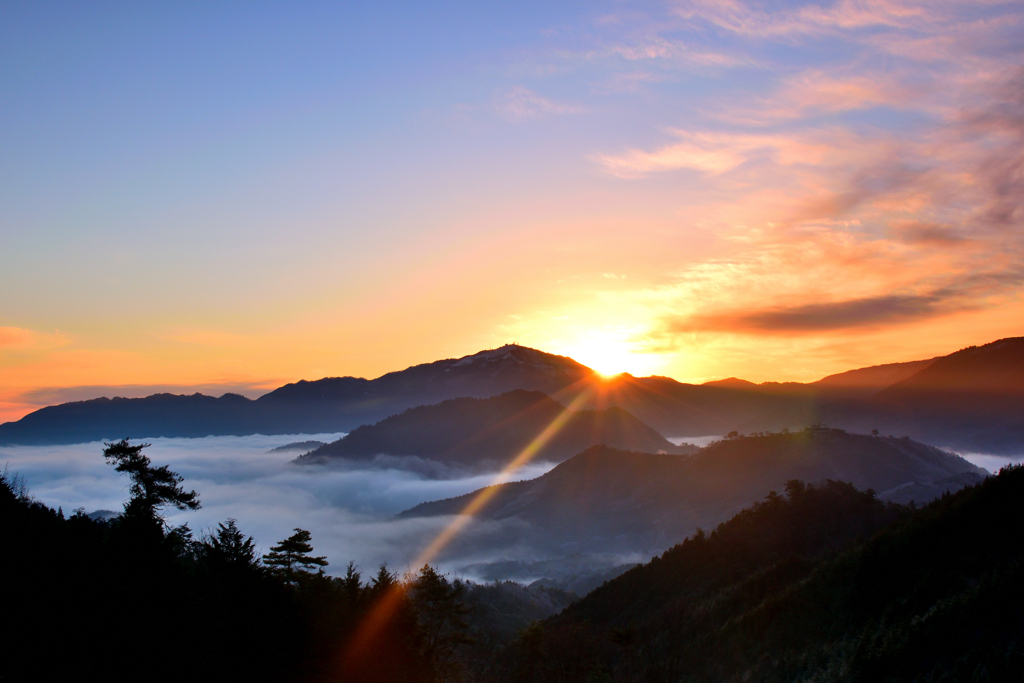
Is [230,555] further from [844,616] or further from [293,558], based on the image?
[844,616]

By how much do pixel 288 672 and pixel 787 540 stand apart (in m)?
67.7

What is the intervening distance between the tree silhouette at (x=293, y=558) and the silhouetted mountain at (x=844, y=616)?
21721mm

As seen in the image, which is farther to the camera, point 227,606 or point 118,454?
point 118,454

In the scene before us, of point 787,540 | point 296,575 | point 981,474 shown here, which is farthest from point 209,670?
point 981,474

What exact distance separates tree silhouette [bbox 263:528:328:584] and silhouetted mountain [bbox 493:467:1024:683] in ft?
71.3

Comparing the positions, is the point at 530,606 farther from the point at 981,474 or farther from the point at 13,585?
the point at 981,474

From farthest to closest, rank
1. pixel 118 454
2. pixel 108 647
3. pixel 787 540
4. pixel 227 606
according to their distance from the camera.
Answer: pixel 787 540, pixel 118 454, pixel 227 606, pixel 108 647

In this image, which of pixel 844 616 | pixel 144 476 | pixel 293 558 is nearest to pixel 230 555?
pixel 293 558

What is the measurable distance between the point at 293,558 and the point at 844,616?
A: 34638mm

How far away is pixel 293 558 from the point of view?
4050 cm

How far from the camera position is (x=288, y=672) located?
27.3 meters

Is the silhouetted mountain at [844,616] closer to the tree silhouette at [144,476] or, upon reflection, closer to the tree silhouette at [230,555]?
the tree silhouette at [230,555]

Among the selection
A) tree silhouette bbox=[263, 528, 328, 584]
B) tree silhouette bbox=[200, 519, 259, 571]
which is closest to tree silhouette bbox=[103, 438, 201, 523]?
tree silhouette bbox=[263, 528, 328, 584]

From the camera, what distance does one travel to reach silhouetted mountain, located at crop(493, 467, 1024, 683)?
2591cm
